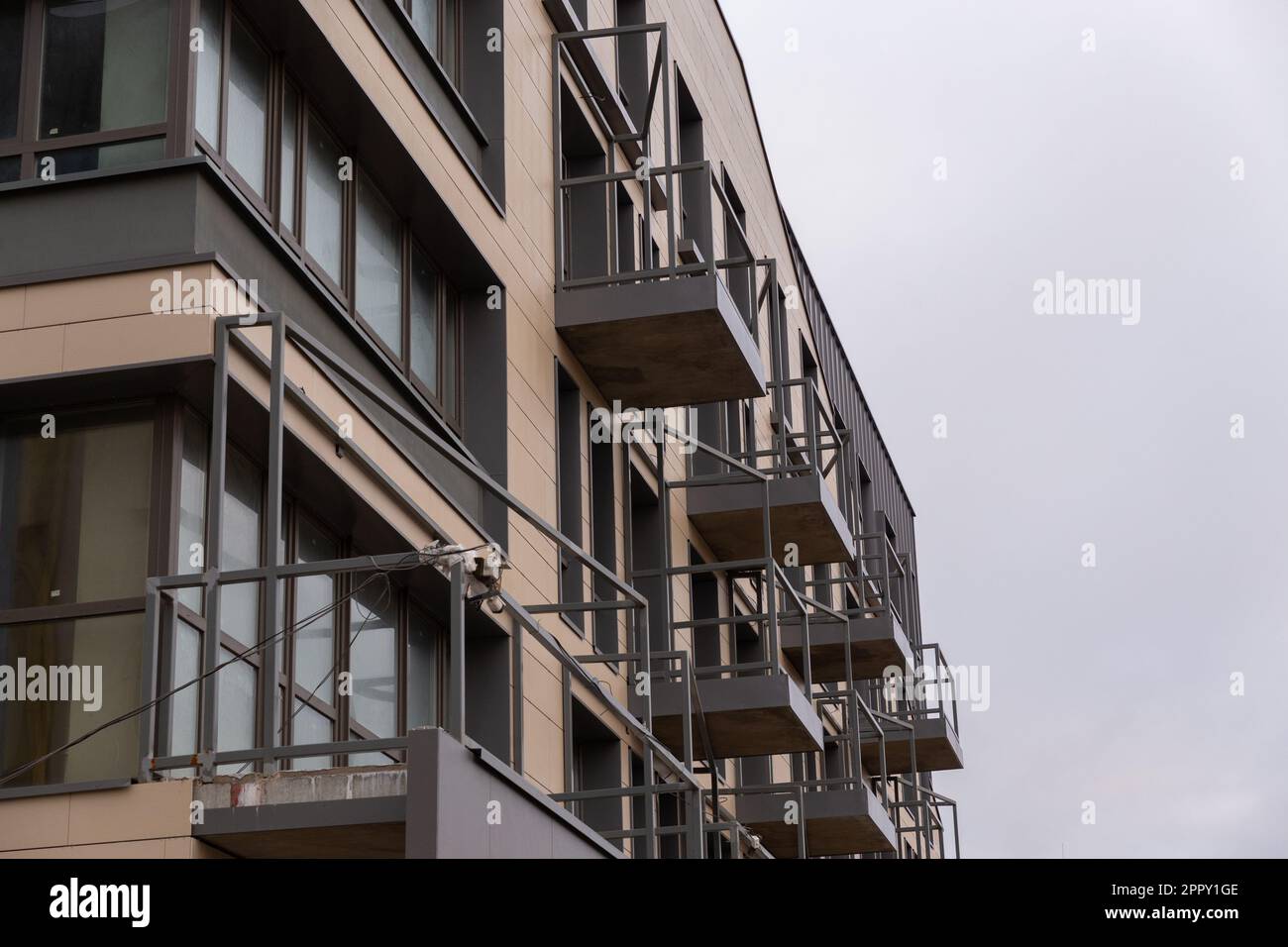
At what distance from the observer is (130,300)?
11.0 meters

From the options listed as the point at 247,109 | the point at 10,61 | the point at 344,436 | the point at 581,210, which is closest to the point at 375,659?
the point at 344,436

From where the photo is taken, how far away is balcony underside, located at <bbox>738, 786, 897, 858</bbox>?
24.8 meters

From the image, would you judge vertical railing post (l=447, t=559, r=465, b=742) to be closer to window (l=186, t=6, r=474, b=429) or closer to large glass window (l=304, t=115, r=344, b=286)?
window (l=186, t=6, r=474, b=429)

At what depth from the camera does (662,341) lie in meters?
19.1

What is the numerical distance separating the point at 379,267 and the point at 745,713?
24.6 feet

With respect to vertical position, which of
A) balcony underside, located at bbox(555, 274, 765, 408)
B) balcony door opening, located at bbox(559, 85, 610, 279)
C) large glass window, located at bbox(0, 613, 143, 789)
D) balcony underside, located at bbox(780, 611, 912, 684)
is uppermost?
balcony door opening, located at bbox(559, 85, 610, 279)

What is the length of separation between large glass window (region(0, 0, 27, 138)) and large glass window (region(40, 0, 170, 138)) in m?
0.16

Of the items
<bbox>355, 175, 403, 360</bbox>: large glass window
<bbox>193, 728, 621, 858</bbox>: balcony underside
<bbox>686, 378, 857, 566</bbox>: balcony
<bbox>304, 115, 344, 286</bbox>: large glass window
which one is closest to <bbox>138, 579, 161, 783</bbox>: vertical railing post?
<bbox>193, 728, 621, 858</bbox>: balcony underside

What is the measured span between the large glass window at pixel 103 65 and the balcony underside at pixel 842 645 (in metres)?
18.1

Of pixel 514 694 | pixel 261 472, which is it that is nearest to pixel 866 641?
pixel 514 694

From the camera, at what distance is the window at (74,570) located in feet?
34.2
